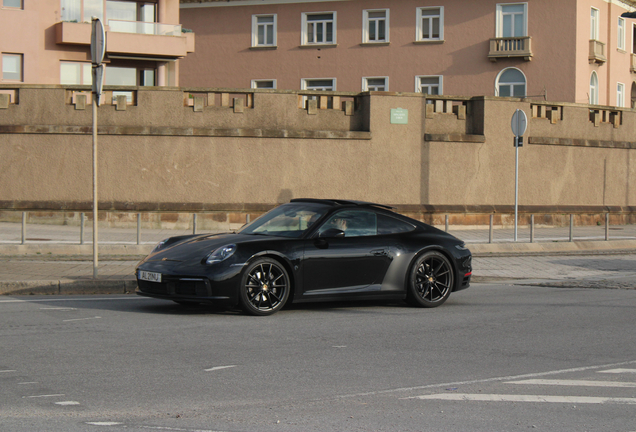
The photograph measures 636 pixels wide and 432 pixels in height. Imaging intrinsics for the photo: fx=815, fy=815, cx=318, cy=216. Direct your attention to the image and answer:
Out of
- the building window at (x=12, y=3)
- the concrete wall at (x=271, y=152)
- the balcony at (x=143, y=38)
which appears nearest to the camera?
the concrete wall at (x=271, y=152)

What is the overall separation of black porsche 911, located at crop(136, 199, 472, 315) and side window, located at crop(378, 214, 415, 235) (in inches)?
0.6

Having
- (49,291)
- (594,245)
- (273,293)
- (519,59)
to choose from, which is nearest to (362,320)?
(273,293)

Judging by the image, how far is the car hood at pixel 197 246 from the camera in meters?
8.95

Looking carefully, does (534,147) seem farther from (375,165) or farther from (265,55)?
(265,55)

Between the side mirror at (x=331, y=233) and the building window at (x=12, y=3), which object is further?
the building window at (x=12, y=3)

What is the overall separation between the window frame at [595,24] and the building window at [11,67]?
26.5 meters

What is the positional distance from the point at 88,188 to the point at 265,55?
1884 cm

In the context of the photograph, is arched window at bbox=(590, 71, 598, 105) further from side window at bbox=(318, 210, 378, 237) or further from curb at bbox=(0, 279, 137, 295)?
curb at bbox=(0, 279, 137, 295)

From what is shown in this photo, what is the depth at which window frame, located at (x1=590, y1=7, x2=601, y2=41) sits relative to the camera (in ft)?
130

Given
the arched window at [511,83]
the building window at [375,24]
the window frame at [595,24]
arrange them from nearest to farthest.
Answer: the arched window at [511,83] < the window frame at [595,24] < the building window at [375,24]

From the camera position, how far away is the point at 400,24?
40062mm

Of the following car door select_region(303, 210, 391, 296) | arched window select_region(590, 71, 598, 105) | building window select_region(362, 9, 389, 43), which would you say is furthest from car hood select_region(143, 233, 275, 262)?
arched window select_region(590, 71, 598, 105)

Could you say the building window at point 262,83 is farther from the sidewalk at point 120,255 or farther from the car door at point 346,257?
the car door at point 346,257

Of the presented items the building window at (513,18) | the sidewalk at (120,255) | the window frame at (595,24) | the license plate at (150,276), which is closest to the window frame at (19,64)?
the sidewalk at (120,255)
